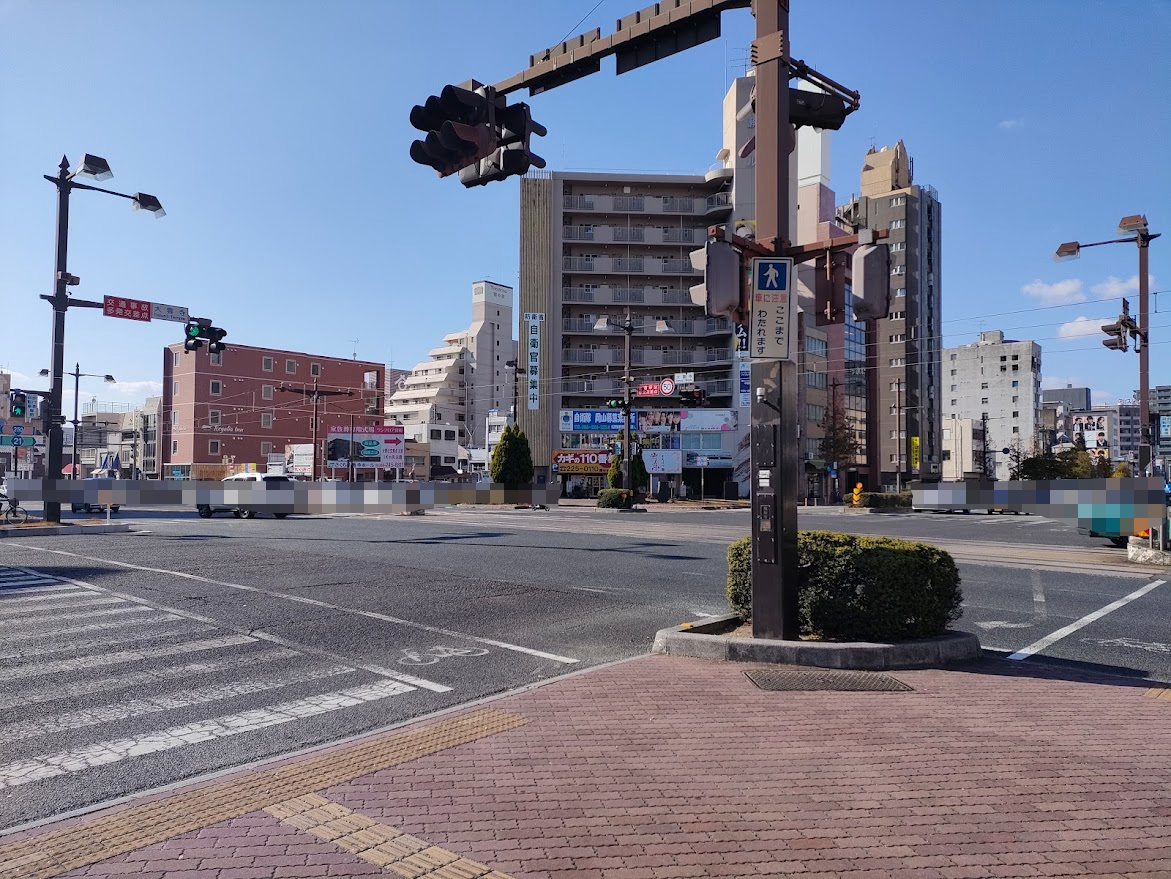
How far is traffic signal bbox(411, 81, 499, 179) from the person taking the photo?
7434 mm

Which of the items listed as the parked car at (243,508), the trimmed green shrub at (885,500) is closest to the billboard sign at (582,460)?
the trimmed green shrub at (885,500)

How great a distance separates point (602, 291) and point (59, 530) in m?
48.2

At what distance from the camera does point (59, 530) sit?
21.9 metres

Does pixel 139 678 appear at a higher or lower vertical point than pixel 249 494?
lower

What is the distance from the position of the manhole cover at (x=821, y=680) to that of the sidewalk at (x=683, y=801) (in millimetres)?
324

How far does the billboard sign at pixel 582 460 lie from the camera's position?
61.7 meters

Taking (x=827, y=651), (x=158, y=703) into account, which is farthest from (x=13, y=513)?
(x=827, y=651)

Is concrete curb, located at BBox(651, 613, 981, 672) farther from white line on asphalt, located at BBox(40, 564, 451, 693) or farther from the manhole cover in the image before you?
white line on asphalt, located at BBox(40, 564, 451, 693)

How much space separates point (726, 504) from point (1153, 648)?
1702 inches

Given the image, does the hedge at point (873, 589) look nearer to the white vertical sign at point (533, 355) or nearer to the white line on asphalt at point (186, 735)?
the white line on asphalt at point (186, 735)

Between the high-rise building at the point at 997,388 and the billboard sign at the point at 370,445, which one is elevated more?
the high-rise building at the point at 997,388

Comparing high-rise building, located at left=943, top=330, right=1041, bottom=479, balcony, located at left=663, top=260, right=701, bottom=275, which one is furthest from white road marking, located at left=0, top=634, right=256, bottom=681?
high-rise building, located at left=943, top=330, right=1041, bottom=479

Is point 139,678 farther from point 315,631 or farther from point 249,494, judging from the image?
point 249,494

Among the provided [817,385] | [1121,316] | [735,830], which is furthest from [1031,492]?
[817,385]
